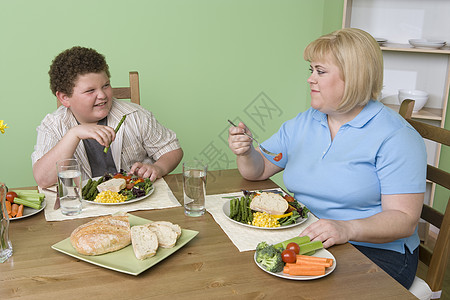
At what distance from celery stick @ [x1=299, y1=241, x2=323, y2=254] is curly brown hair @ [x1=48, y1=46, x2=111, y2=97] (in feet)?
3.93

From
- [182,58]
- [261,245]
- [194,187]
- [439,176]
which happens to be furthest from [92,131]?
[182,58]

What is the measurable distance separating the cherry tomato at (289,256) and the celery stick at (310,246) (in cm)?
5

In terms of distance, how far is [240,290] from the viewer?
3.46ft

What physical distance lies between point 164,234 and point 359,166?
722 mm

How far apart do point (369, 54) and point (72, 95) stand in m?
1.18

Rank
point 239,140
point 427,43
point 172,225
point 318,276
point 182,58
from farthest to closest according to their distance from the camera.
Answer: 1. point 182,58
2. point 427,43
3. point 239,140
4. point 172,225
5. point 318,276

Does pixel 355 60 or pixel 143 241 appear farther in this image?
pixel 355 60

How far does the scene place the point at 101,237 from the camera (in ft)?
3.93

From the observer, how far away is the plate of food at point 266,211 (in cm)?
137

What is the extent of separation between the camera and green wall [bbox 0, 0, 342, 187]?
2.73 meters

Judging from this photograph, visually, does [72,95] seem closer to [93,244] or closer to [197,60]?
[93,244]

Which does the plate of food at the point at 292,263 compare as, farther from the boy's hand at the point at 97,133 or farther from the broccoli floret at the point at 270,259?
the boy's hand at the point at 97,133

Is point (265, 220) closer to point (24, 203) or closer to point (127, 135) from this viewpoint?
point (24, 203)

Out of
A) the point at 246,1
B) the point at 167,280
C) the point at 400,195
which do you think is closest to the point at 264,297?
the point at 167,280
